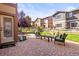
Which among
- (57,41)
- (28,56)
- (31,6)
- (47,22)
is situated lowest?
(28,56)

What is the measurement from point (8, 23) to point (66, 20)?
87 cm

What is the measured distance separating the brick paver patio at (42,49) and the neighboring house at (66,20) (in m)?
0.25

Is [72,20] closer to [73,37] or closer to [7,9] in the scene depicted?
[73,37]

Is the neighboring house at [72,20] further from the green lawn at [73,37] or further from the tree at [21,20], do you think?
the tree at [21,20]

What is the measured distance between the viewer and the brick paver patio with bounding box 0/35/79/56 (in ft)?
10.8

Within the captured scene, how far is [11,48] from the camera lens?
3.36m

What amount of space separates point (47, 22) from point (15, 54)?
0.68m

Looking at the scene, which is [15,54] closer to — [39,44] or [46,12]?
[39,44]

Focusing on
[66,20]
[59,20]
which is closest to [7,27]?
[59,20]

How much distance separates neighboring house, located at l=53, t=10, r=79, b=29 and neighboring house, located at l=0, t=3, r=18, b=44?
1.97ft

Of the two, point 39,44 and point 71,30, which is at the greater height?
point 71,30

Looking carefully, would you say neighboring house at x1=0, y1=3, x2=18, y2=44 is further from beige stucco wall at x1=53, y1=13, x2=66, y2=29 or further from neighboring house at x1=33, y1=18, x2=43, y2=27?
beige stucco wall at x1=53, y1=13, x2=66, y2=29

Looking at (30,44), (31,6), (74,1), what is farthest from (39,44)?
(74,1)

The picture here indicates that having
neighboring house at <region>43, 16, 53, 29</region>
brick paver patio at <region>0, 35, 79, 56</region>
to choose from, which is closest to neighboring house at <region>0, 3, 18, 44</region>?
brick paver patio at <region>0, 35, 79, 56</region>
